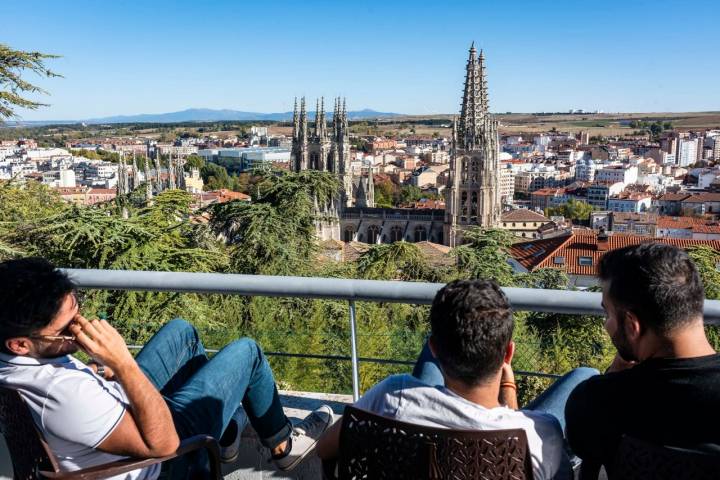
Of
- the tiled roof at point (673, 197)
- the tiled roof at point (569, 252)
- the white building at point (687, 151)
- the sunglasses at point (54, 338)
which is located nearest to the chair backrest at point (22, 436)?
the sunglasses at point (54, 338)

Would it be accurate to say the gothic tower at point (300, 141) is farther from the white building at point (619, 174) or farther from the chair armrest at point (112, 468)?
the white building at point (619, 174)

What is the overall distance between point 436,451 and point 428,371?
55cm

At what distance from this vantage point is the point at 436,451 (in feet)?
3.69

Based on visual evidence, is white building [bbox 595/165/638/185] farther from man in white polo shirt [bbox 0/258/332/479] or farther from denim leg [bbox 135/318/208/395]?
man in white polo shirt [bbox 0/258/332/479]

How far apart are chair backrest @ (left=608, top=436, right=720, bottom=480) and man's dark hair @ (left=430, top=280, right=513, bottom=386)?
242 mm

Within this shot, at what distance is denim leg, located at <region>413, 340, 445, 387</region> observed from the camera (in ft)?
5.41

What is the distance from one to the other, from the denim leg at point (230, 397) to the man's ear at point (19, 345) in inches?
14.9

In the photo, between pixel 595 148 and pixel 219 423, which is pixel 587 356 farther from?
pixel 595 148

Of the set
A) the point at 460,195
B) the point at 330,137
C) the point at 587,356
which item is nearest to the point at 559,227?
the point at 460,195

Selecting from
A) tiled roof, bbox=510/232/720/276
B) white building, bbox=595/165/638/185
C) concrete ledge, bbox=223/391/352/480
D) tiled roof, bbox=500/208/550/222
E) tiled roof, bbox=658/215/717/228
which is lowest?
tiled roof, bbox=500/208/550/222

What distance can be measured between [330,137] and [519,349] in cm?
4261

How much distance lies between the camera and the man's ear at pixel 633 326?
126 centimetres

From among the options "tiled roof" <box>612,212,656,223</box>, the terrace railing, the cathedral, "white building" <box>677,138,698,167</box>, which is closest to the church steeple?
the cathedral

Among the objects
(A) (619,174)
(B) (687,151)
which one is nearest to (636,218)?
(A) (619,174)
